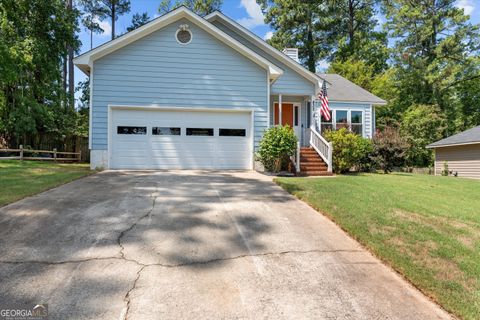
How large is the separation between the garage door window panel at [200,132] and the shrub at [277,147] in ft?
6.76

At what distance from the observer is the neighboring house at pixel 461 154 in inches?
744

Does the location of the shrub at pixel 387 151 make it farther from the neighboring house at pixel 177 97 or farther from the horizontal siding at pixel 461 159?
the horizontal siding at pixel 461 159

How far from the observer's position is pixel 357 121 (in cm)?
1769

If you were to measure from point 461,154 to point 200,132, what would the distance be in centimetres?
1789

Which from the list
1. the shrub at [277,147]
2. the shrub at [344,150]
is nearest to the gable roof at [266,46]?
the shrub at [344,150]

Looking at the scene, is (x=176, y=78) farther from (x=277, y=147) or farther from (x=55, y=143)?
(x=55, y=143)

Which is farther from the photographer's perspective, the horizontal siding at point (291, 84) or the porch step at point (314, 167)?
the horizontal siding at point (291, 84)

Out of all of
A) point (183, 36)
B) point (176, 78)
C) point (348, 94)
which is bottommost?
point (176, 78)

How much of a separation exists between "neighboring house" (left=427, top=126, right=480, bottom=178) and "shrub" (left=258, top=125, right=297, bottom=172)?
13526mm

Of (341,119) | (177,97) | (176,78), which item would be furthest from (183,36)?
(341,119)

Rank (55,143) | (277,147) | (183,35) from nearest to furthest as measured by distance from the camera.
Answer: (277,147) → (183,35) → (55,143)

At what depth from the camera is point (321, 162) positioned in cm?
1264

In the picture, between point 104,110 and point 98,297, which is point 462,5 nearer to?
point 104,110

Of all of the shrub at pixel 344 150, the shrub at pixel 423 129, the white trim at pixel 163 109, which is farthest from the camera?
the shrub at pixel 423 129
